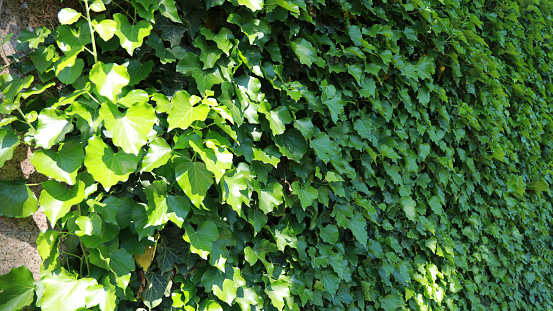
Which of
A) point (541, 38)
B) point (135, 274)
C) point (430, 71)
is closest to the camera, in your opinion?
point (135, 274)

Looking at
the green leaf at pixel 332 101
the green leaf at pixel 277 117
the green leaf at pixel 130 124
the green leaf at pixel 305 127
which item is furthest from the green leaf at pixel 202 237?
the green leaf at pixel 332 101

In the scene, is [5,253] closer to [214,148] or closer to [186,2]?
[214,148]

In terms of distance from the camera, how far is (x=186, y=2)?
47.6 inches

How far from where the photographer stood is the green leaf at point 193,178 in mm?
1066

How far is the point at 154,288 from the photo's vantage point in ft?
3.87

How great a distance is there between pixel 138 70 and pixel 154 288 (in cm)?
75

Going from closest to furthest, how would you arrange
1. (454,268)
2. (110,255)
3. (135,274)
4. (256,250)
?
(110,255), (135,274), (256,250), (454,268)

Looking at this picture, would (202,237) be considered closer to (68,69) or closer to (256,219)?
(256,219)

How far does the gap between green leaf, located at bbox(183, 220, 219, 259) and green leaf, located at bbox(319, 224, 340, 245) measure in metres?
0.66

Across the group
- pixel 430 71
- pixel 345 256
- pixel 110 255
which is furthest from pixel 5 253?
pixel 430 71

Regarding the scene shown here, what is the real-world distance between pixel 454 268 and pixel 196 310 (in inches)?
81.8

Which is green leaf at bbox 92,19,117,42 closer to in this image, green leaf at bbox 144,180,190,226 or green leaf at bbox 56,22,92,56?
green leaf at bbox 56,22,92,56

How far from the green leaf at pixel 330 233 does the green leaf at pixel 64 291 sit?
100 cm

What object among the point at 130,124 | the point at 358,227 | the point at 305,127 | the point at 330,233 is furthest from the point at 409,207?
the point at 130,124
